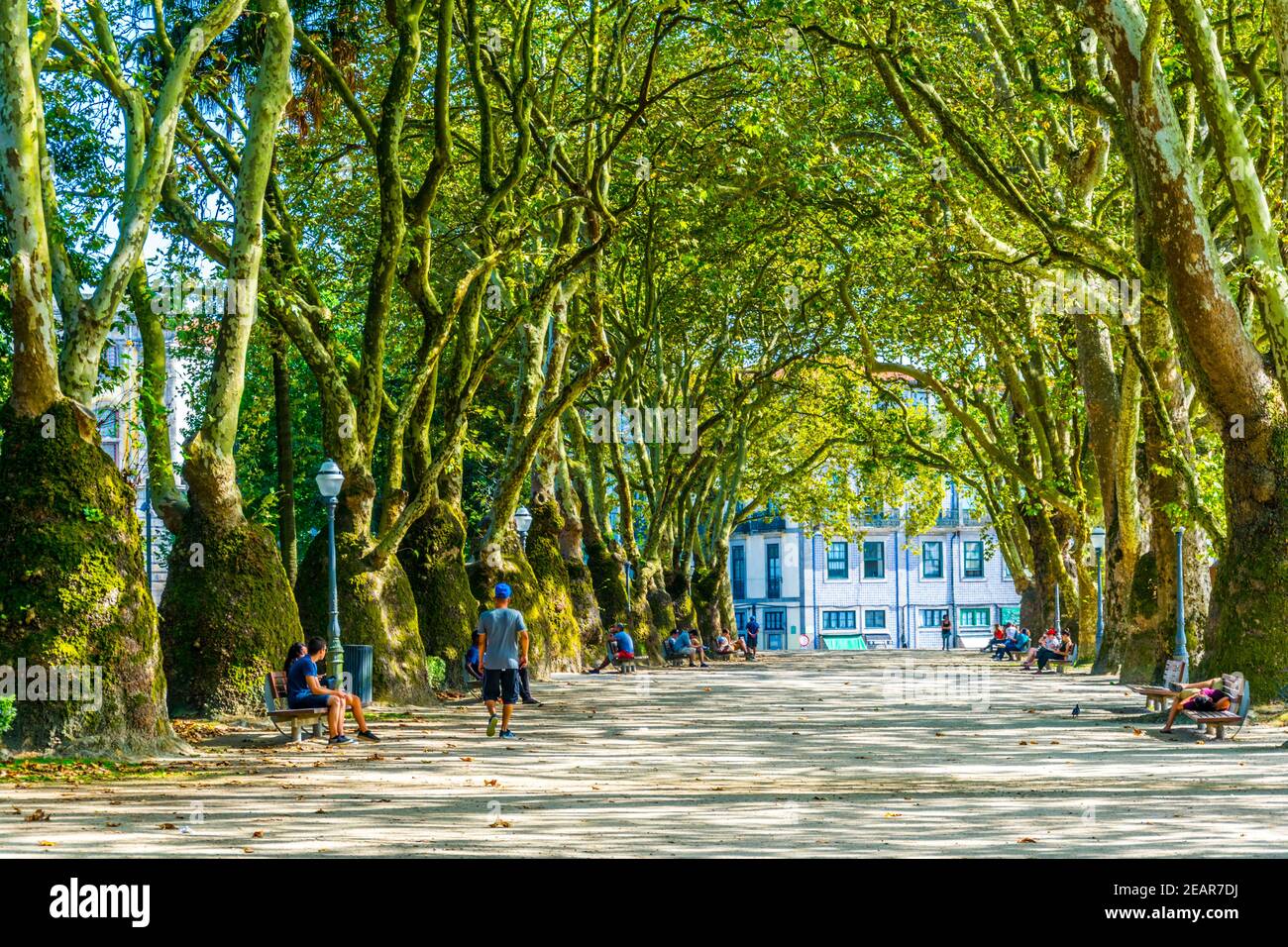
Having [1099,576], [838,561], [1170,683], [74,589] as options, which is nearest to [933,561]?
[838,561]

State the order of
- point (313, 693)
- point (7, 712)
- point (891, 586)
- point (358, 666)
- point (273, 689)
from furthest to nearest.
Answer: point (891, 586) → point (358, 666) → point (273, 689) → point (313, 693) → point (7, 712)

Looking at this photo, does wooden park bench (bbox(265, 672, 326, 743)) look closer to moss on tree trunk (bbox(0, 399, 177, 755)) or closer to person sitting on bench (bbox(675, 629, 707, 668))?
moss on tree trunk (bbox(0, 399, 177, 755))

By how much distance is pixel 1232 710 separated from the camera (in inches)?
684

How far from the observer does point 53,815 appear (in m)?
11.3

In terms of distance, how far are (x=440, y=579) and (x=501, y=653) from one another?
8.45 metres

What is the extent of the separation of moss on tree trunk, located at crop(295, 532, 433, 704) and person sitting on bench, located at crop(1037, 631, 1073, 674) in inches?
780

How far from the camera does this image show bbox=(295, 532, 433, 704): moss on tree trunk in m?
22.5

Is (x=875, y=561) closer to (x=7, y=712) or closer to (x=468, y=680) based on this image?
(x=468, y=680)

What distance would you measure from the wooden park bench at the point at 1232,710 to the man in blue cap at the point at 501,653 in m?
7.40

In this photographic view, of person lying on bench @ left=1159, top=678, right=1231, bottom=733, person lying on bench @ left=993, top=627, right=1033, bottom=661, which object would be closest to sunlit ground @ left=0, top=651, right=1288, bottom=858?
person lying on bench @ left=1159, top=678, right=1231, bottom=733

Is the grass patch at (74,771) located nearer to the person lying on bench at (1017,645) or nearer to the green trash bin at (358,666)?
the green trash bin at (358,666)

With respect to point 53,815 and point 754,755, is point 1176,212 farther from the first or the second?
point 53,815

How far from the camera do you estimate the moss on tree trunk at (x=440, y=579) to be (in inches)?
1042
